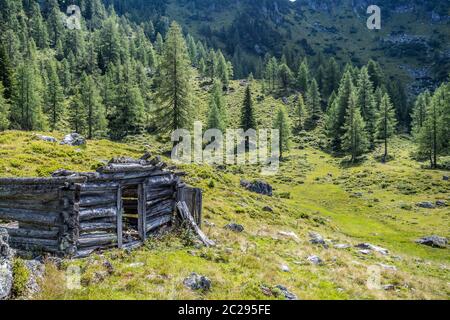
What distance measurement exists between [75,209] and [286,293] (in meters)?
8.13

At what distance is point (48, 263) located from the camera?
11875 mm

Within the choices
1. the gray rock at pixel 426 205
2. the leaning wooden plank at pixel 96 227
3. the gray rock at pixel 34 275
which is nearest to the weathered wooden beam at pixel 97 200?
the leaning wooden plank at pixel 96 227

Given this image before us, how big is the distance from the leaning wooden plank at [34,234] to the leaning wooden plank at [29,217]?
0.33 meters

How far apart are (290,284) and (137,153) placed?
3168 cm

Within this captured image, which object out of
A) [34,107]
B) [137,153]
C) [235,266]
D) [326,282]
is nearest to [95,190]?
[235,266]

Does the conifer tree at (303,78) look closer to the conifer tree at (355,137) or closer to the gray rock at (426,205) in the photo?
the conifer tree at (355,137)

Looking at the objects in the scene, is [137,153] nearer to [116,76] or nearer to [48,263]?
[48,263]

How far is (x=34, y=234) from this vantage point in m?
13.4

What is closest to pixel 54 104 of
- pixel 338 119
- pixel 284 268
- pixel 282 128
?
pixel 282 128

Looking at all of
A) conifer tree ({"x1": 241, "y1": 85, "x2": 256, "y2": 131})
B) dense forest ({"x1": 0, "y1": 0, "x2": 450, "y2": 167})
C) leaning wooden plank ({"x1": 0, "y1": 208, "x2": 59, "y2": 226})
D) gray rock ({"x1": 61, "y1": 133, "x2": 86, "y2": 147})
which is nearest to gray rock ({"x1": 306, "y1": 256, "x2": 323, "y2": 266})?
leaning wooden plank ({"x1": 0, "y1": 208, "x2": 59, "y2": 226})

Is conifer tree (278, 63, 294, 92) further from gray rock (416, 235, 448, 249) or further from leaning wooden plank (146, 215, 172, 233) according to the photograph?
leaning wooden plank (146, 215, 172, 233)

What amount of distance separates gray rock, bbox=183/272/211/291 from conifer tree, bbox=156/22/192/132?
4115 cm

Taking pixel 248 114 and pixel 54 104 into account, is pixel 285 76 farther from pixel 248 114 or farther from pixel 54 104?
pixel 54 104

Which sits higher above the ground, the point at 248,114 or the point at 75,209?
the point at 248,114
